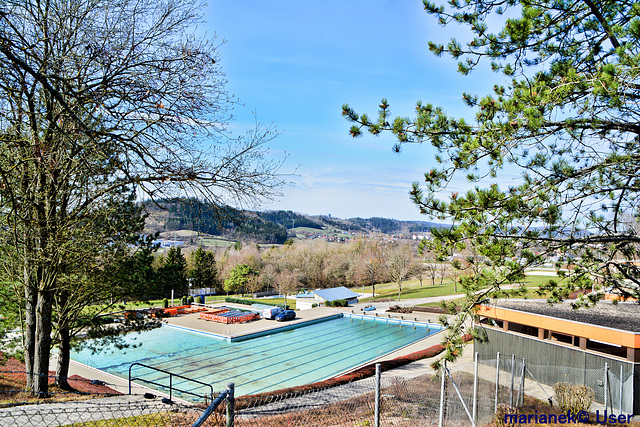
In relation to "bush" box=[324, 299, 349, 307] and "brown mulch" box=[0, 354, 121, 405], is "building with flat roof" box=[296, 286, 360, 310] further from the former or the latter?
"brown mulch" box=[0, 354, 121, 405]

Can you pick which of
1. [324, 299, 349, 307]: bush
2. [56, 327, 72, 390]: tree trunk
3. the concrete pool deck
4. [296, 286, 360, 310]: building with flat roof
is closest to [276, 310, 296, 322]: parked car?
the concrete pool deck

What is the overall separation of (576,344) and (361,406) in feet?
25.8

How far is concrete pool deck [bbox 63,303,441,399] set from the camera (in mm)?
16031

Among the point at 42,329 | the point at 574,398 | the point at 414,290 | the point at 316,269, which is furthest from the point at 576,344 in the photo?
the point at 316,269

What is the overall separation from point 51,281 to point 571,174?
8.77 metres

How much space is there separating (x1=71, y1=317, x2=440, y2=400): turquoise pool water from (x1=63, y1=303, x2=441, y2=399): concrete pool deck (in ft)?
2.06

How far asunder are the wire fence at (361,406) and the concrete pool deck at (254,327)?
21.8 feet

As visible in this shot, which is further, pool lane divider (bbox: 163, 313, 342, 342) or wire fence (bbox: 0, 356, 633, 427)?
pool lane divider (bbox: 163, 313, 342, 342)

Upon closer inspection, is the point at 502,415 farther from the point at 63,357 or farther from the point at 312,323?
the point at 312,323

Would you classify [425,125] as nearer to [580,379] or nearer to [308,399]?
[308,399]

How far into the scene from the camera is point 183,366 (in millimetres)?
17641

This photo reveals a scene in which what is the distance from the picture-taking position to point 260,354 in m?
19.7

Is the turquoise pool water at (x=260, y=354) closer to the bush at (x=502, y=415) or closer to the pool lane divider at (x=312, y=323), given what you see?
the pool lane divider at (x=312, y=323)

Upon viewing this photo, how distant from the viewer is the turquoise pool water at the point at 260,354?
16.1 metres
